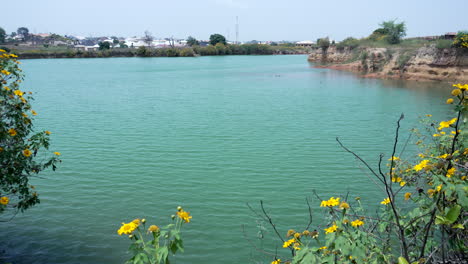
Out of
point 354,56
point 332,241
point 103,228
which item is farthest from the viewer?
point 354,56

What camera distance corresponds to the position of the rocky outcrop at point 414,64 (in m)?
33.5

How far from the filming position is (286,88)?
3095 centimetres

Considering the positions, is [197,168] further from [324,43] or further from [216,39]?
[216,39]

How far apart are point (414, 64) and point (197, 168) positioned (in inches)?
1312

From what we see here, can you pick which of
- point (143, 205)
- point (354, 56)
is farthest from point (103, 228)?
point (354, 56)

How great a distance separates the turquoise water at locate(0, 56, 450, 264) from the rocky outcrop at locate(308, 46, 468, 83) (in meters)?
12.4

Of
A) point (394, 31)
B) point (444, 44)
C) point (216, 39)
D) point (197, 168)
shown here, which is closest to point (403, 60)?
point (444, 44)

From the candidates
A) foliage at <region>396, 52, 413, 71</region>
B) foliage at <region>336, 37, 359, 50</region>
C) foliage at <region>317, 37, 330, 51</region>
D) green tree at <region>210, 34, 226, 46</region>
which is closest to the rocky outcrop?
foliage at <region>396, 52, 413, 71</region>

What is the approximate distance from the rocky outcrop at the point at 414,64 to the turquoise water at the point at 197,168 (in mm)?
12446

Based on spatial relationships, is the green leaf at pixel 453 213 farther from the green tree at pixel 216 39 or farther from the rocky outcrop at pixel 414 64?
the green tree at pixel 216 39

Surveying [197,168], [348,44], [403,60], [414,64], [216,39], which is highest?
[216,39]

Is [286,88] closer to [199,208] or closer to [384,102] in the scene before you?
[384,102]

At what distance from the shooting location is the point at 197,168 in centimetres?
1101

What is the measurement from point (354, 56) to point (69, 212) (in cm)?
5162
